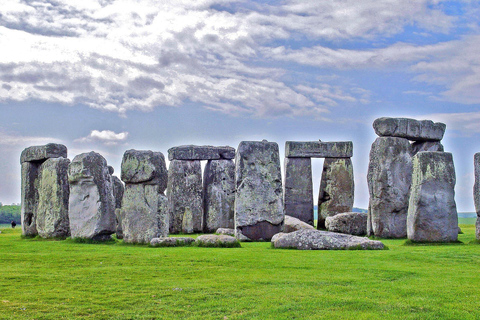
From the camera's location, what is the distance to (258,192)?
16938 mm

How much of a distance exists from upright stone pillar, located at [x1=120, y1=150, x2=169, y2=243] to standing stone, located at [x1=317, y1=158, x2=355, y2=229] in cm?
1124

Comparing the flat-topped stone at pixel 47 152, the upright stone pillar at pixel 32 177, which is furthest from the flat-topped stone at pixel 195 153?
the flat-topped stone at pixel 47 152

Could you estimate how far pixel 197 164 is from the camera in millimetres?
25250

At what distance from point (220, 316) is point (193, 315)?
1.18 feet

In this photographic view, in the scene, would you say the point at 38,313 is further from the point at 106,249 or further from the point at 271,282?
the point at 106,249

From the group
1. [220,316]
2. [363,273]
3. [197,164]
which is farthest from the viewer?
[197,164]

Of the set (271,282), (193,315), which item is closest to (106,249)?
(271,282)

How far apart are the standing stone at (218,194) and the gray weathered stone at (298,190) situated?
8.15ft

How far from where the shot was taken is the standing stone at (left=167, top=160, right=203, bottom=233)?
2411 centimetres

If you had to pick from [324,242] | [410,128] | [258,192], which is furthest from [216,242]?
[410,128]

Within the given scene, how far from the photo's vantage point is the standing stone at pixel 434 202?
14.7 m

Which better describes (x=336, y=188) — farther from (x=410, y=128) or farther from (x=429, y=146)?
(x=410, y=128)

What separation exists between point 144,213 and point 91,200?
190 cm

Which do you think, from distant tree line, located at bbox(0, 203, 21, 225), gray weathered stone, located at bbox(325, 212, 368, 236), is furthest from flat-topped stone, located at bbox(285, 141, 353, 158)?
distant tree line, located at bbox(0, 203, 21, 225)
